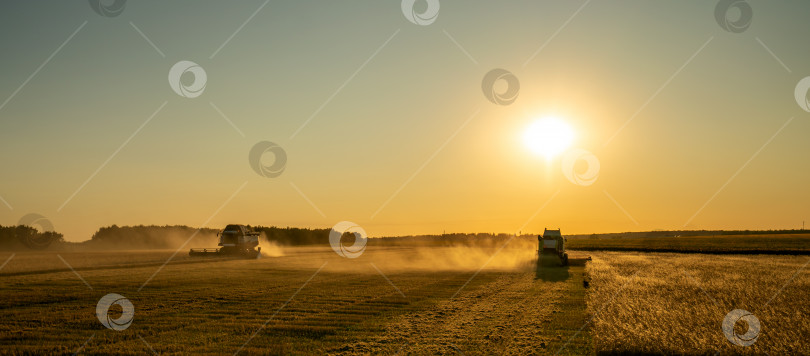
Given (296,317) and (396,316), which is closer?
(296,317)

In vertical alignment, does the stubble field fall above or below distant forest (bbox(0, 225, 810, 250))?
below

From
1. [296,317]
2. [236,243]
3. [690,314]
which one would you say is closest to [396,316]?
[296,317]

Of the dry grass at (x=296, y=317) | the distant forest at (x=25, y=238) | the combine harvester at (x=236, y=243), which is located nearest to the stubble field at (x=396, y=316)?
the dry grass at (x=296, y=317)

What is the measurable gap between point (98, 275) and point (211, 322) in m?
18.7

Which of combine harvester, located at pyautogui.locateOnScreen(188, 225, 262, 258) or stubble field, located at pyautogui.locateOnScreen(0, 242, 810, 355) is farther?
combine harvester, located at pyautogui.locateOnScreen(188, 225, 262, 258)

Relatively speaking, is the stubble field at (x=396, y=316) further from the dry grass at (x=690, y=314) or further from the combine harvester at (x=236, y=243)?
the combine harvester at (x=236, y=243)

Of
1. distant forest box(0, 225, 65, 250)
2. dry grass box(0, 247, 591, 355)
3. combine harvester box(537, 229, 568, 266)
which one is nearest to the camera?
dry grass box(0, 247, 591, 355)

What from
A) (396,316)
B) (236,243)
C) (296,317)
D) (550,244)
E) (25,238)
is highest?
(25,238)

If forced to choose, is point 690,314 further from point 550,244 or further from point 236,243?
point 236,243

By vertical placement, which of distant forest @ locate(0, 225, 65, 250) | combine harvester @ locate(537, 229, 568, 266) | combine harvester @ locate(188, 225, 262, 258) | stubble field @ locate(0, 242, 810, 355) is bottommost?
stubble field @ locate(0, 242, 810, 355)

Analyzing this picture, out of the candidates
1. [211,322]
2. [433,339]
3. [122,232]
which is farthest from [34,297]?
[122,232]

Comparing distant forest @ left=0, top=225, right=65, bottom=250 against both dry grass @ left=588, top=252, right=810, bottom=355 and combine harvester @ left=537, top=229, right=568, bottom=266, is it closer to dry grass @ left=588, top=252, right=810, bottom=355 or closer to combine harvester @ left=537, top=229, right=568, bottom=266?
combine harvester @ left=537, top=229, right=568, bottom=266

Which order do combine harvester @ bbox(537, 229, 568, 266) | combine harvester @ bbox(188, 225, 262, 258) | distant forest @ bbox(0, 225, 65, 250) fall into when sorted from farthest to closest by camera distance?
distant forest @ bbox(0, 225, 65, 250) → combine harvester @ bbox(188, 225, 262, 258) → combine harvester @ bbox(537, 229, 568, 266)

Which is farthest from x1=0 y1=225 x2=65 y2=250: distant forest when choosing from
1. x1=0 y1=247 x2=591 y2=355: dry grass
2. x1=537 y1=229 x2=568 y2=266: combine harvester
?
x1=537 y1=229 x2=568 y2=266: combine harvester
